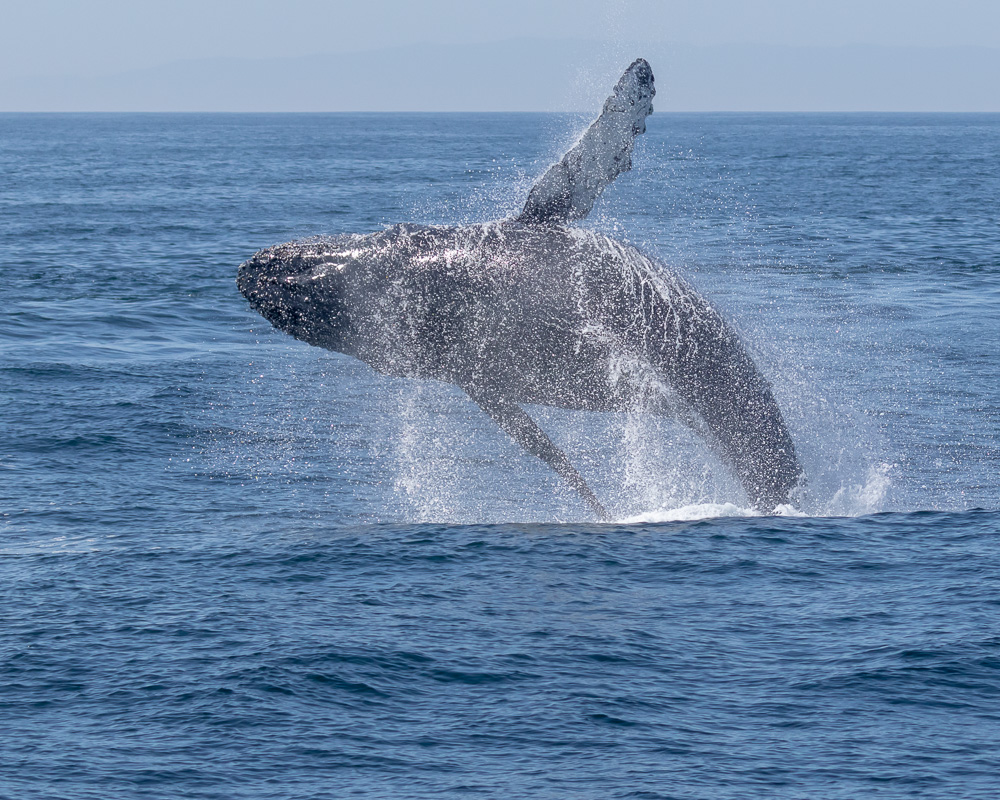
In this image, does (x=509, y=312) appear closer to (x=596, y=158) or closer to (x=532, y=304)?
(x=532, y=304)

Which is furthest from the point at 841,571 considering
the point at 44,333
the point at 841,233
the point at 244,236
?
the point at 244,236

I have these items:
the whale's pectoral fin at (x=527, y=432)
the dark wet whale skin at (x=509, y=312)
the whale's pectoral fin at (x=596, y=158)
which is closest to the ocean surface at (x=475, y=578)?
the whale's pectoral fin at (x=527, y=432)

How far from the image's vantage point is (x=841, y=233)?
164 ft

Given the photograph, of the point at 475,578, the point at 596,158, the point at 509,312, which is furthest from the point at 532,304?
the point at 475,578

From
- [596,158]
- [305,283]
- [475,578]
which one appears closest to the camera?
[475,578]

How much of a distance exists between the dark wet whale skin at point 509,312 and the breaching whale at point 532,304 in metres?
0.01

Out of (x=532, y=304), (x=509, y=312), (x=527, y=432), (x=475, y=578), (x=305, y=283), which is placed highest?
(x=305, y=283)

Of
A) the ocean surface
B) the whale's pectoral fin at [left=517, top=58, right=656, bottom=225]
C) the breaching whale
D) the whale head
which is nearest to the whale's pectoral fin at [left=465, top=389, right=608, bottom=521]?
the breaching whale

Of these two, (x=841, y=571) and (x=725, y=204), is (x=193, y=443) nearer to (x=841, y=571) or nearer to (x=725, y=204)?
(x=841, y=571)

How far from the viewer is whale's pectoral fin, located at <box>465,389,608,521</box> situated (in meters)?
15.6

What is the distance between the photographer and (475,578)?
14.4 meters

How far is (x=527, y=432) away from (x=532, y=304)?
167 cm

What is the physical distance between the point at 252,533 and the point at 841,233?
3798 centimetres

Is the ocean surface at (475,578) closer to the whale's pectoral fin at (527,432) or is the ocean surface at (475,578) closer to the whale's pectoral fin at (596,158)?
the whale's pectoral fin at (527,432)
